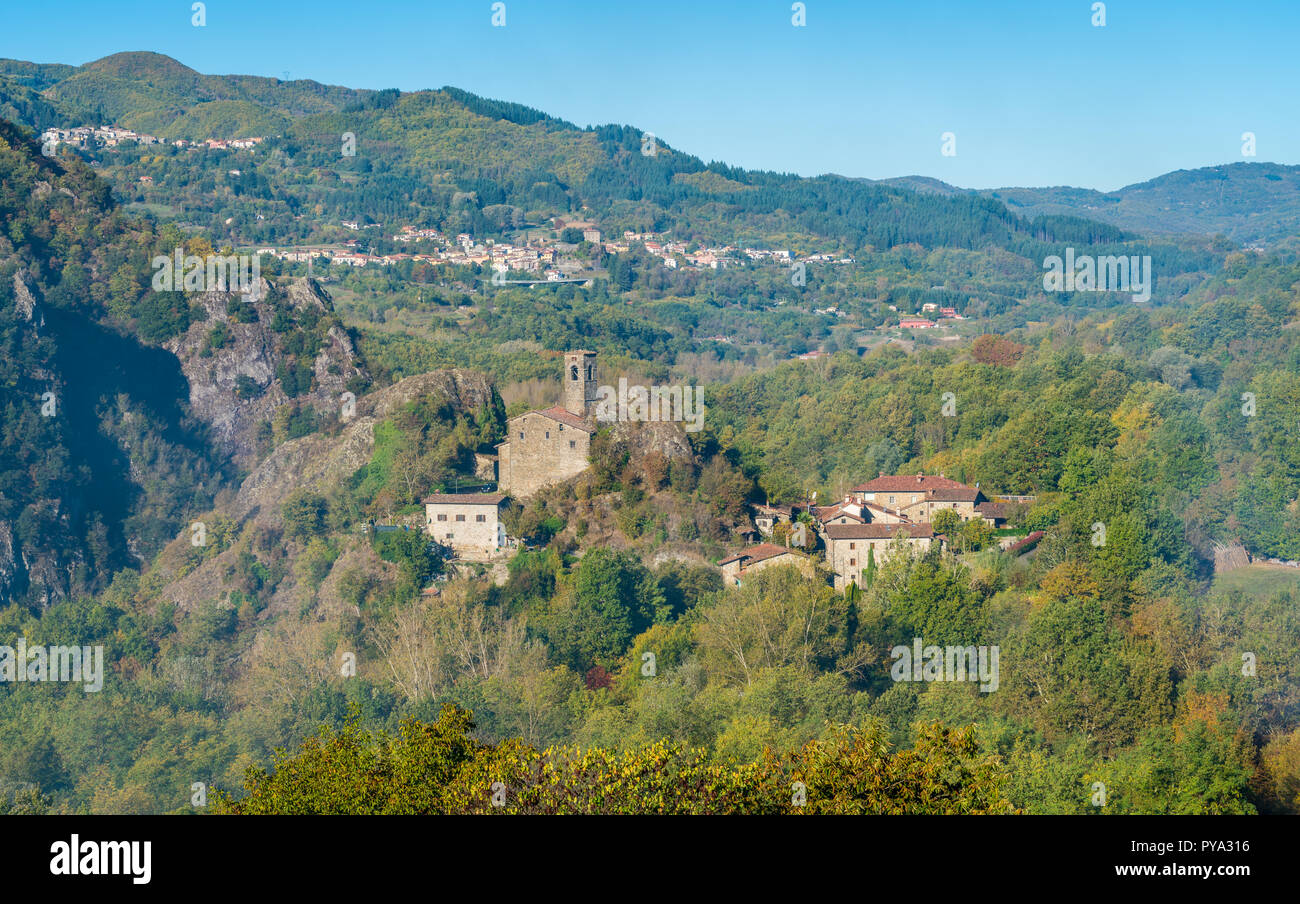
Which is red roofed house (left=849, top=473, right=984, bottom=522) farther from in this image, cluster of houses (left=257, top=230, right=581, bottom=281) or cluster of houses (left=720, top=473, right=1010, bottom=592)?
cluster of houses (left=257, top=230, right=581, bottom=281)

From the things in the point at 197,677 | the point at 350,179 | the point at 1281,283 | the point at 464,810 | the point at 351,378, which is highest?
the point at 350,179

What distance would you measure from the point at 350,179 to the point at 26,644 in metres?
142

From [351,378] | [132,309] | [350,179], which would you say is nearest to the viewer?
[351,378]

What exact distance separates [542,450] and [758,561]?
825cm

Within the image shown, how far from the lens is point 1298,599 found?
53.2 metres

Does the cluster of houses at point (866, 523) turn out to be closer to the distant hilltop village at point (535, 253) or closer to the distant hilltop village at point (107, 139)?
the distant hilltop village at point (535, 253)

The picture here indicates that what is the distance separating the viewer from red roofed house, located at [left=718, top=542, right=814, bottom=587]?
4590 centimetres

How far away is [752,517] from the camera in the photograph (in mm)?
49719

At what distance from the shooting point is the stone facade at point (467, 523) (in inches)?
1914

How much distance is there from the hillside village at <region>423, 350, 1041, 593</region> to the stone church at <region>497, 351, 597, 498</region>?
0.03 m

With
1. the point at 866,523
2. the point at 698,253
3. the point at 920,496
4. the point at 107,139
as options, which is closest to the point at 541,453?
the point at 866,523

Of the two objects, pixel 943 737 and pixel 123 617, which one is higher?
pixel 943 737
